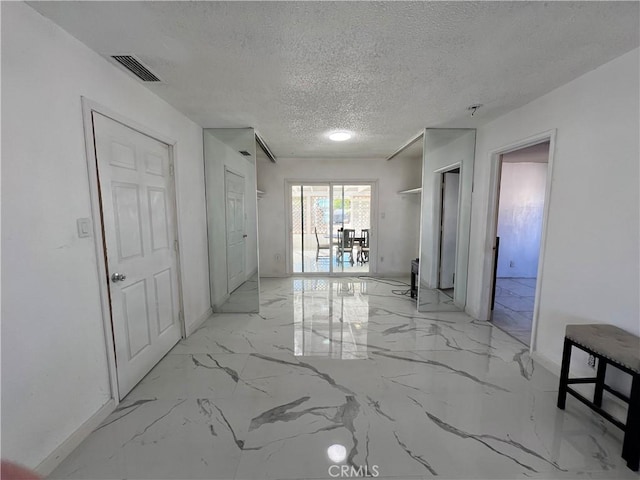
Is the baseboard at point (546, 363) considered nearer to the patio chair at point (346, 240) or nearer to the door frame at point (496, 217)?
the door frame at point (496, 217)

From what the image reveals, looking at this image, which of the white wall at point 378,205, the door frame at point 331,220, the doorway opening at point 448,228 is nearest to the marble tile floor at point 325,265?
the door frame at point 331,220

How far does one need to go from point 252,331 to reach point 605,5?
3561mm

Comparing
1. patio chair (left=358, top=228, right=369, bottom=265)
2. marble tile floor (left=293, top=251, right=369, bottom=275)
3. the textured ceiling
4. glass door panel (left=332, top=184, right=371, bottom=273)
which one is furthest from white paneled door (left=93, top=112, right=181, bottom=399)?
patio chair (left=358, top=228, right=369, bottom=265)

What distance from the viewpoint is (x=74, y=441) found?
1.57 meters

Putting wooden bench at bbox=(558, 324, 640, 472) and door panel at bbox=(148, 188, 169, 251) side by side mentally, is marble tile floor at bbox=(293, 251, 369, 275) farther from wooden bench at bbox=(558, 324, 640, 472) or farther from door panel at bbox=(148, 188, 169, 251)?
wooden bench at bbox=(558, 324, 640, 472)

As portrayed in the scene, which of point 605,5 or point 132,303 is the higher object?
point 605,5

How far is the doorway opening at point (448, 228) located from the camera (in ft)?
13.5

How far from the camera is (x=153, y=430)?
1711 millimetres

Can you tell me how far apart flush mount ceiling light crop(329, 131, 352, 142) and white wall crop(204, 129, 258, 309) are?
1.06 metres

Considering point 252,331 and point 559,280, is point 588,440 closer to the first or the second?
point 559,280

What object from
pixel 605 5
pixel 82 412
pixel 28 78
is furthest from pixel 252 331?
pixel 605 5

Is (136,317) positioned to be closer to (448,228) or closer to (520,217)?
(448,228)

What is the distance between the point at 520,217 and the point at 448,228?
7.00 feet

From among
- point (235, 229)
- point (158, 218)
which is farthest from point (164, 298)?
point (235, 229)
